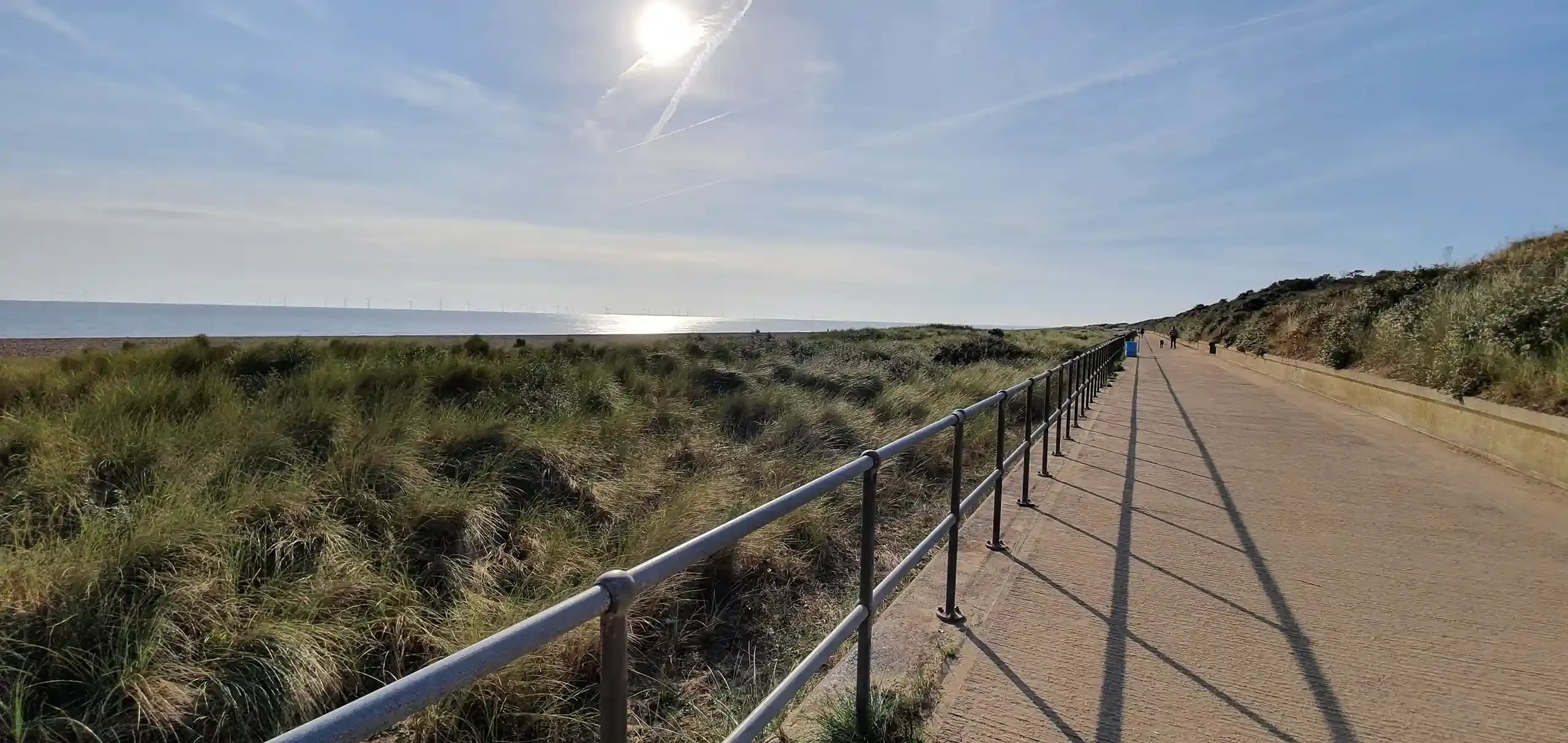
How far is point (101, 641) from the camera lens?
11.4 feet

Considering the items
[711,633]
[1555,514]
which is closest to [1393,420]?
[1555,514]

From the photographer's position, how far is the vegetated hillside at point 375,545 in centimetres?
335

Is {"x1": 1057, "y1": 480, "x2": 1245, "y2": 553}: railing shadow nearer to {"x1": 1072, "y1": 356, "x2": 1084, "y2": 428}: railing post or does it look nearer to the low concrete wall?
{"x1": 1072, "y1": 356, "x2": 1084, "y2": 428}: railing post

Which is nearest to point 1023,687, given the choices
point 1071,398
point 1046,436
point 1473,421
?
point 1046,436

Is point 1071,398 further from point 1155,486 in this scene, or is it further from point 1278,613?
point 1278,613

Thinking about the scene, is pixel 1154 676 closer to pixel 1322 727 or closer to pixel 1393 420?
pixel 1322 727

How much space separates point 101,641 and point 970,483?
269 inches

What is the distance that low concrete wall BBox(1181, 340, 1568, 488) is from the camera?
6801mm

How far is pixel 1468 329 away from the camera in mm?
9758

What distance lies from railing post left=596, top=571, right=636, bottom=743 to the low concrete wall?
895 centimetres

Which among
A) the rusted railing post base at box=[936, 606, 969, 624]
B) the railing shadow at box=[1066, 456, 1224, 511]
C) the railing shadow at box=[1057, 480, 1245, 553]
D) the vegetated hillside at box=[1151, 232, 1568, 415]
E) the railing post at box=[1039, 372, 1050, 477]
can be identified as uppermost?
the vegetated hillside at box=[1151, 232, 1568, 415]

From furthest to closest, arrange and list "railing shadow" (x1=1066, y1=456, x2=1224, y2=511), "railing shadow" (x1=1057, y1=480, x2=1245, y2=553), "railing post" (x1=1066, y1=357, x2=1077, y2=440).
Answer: "railing post" (x1=1066, y1=357, x2=1077, y2=440) < "railing shadow" (x1=1066, y1=456, x2=1224, y2=511) < "railing shadow" (x1=1057, y1=480, x2=1245, y2=553)

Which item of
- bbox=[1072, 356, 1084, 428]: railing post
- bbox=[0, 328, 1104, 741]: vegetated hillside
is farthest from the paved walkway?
bbox=[1072, 356, 1084, 428]: railing post

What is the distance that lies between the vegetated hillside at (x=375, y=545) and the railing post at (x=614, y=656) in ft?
7.06
